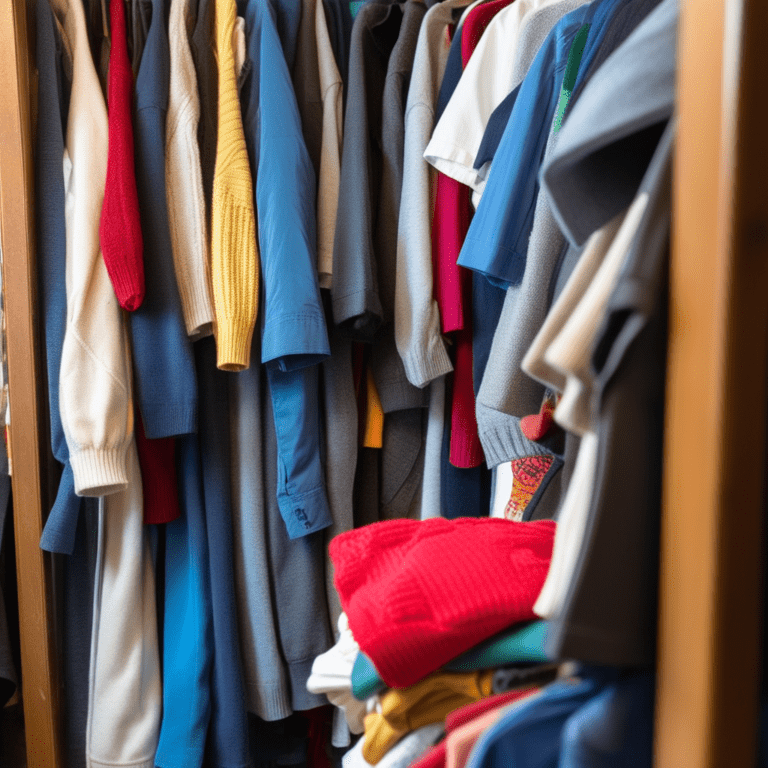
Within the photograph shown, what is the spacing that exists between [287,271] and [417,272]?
212 millimetres

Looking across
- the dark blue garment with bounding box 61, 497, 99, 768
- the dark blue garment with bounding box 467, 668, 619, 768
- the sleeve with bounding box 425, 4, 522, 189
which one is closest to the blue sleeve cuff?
the sleeve with bounding box 425, 4, 522, 189

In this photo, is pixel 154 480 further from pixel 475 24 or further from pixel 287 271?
pixel 475 24

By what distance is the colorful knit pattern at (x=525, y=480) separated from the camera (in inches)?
33.6

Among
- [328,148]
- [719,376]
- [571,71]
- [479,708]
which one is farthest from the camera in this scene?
[328,148]

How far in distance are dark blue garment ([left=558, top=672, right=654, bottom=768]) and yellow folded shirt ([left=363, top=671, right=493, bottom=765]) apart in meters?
0.12

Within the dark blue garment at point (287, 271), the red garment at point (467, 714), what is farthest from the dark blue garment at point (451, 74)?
the red garment at point (467, 714)

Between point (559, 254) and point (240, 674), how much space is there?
840 mm

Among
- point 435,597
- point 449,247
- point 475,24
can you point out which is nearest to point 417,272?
point 449,247

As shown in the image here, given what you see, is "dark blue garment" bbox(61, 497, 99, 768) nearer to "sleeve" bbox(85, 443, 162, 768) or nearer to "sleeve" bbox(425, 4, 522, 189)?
"sleeve" bbox(85, 443, 162, 768)

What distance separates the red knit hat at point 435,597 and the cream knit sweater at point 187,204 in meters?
0.61

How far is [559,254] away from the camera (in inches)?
30.0

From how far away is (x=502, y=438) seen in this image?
33.3 inches

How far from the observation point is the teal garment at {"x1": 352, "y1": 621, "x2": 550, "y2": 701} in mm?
449

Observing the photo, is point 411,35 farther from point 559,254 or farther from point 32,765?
point 32,765
